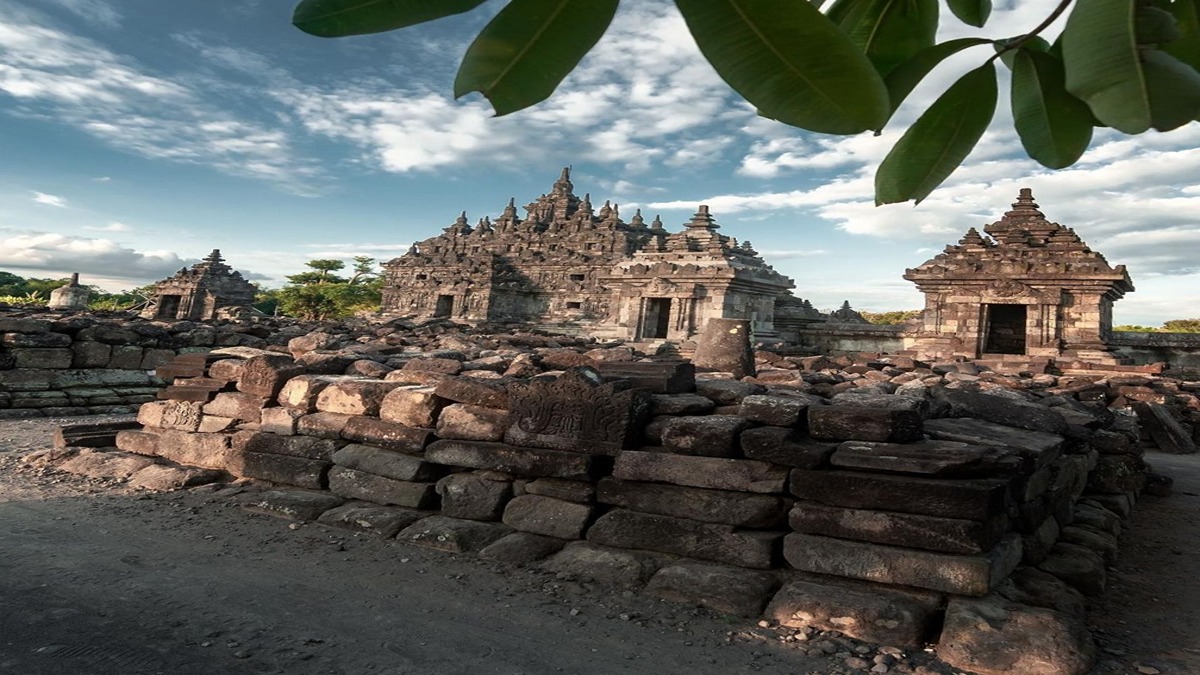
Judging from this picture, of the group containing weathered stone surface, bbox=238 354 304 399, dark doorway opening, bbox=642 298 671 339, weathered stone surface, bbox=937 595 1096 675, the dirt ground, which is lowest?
the dirt ground

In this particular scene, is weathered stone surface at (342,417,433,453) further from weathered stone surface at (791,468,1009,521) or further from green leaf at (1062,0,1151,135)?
green leaf at (1062,0,1151,135)

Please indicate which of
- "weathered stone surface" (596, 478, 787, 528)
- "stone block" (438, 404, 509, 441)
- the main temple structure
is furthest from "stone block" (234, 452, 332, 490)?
the main temple structure

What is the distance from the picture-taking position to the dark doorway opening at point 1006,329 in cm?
1717

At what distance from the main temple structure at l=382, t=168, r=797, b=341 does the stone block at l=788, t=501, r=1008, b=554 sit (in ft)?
44.9

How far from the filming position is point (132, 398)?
11625 millimetres

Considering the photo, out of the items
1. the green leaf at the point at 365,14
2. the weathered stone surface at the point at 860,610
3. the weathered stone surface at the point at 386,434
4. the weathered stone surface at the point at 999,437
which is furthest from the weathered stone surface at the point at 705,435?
the green leaf at the point at 365,14

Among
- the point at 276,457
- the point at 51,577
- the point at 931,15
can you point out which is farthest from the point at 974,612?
the point at 276,457

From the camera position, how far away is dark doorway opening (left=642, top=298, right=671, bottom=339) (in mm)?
19094

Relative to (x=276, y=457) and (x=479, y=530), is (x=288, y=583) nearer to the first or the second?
(x=479, y=530)

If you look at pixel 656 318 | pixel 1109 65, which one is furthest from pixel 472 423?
pixel 656 318

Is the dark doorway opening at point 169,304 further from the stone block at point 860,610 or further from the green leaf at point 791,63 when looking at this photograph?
the green leaf at point 791,63

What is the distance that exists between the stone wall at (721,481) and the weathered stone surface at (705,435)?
0.01 metres

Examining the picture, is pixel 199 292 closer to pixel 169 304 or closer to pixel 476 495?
pixel 169 304

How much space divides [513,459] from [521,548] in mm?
674
